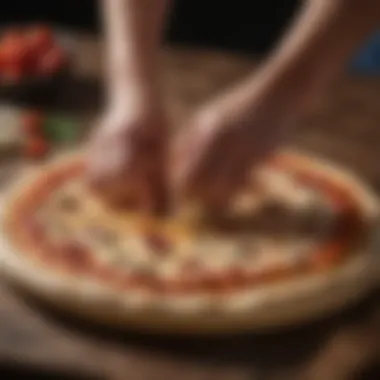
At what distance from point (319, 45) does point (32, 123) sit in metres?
0.31

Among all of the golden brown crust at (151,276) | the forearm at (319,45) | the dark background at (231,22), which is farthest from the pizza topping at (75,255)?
the dark background at (231,22)

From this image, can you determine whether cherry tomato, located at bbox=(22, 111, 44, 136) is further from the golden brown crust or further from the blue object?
the blue object

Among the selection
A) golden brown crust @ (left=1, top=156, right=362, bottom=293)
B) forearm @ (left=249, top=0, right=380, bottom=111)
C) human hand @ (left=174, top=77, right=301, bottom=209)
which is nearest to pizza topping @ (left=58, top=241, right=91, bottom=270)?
golden brown crust @ (left=1, top=156, right=362, bottom=293)

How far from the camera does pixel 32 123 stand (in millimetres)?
967

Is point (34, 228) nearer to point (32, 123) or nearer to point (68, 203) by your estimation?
point (68, 203)

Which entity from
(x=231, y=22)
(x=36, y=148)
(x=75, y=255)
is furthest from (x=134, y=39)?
(x=231, y=22)

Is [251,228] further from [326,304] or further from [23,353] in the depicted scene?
[23,353]

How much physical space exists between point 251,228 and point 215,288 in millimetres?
102

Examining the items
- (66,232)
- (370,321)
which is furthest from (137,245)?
(370,321)

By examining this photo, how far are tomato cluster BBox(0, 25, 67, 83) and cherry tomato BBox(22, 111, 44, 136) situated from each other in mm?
62

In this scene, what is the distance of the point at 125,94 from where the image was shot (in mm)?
831

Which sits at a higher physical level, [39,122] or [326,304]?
[39,122]

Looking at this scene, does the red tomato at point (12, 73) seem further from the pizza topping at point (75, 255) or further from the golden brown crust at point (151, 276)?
the pizza topping at point (75, 255)

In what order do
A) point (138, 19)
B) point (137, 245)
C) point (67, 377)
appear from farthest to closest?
point (138, 19)
point (137, 245)
point (67, 377)
